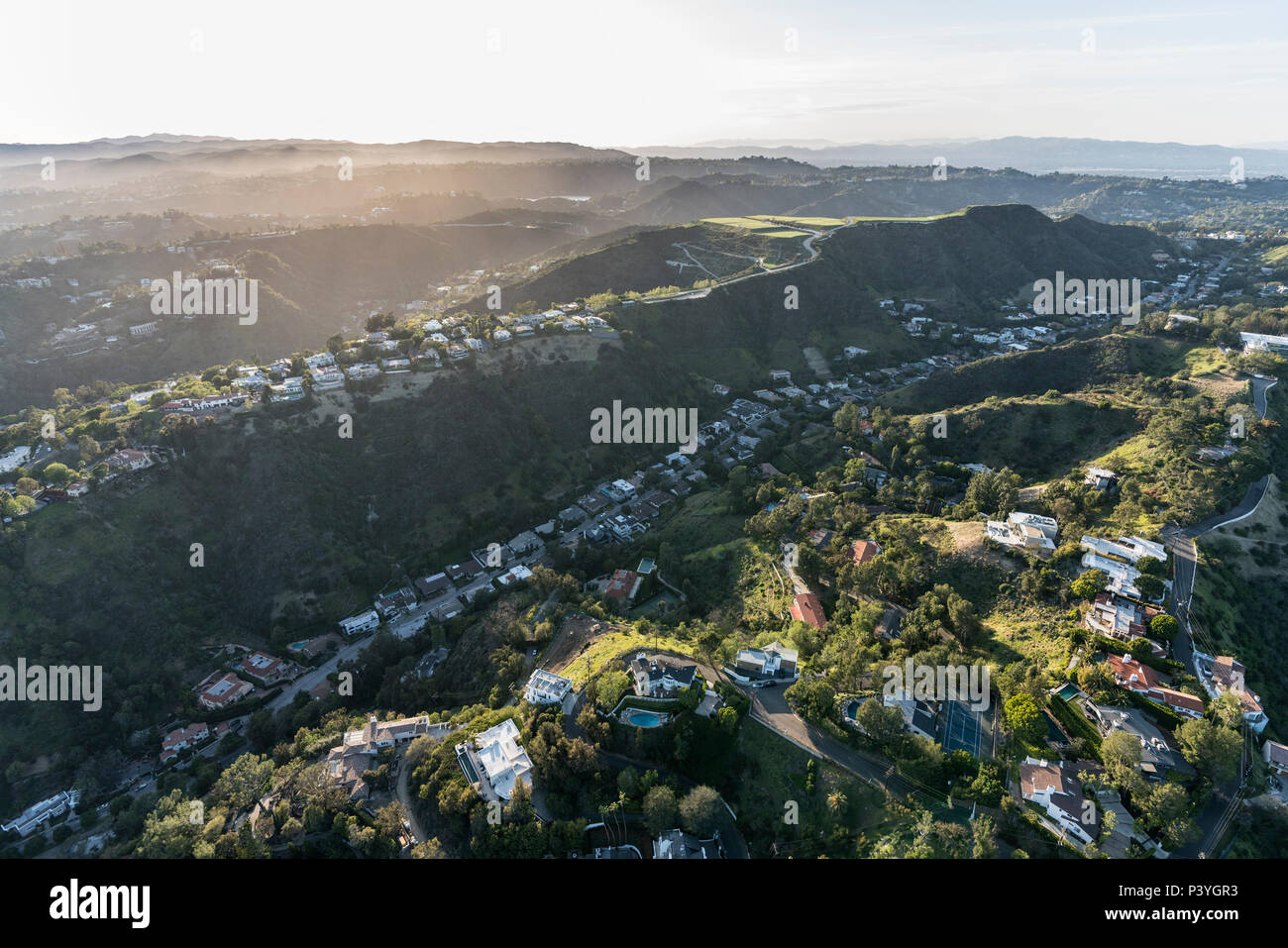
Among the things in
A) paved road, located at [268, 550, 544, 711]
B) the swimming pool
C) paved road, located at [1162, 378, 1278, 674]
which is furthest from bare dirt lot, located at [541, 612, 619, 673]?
paved road, located at [1162, 378, 1278, 674]

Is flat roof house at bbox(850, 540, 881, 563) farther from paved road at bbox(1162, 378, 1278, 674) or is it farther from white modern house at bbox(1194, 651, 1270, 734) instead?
white modern house at bbox(1194, 651, 1270, 734)

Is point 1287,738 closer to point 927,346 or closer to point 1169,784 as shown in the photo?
point 1169,784

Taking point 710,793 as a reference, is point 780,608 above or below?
above

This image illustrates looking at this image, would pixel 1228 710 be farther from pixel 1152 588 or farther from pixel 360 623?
pixel 360 623

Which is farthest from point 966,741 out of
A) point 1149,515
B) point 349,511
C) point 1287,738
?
point 349,511

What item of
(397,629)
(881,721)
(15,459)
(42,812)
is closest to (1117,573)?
(881,721)

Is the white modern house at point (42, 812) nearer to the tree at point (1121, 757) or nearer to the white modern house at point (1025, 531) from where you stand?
the tree at point (1121, 757)
